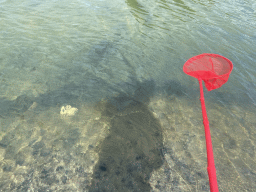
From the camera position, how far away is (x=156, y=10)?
9.33 m

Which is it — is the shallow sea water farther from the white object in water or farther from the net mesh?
the net mesh

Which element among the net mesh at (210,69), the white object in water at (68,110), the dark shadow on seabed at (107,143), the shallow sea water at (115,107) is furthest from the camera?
the net mesh at (210,69)

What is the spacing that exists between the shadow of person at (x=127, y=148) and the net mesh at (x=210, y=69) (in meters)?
1.56

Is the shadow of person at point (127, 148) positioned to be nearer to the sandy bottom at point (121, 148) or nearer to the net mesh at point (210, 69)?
the sandy bottom at point (121, 148)

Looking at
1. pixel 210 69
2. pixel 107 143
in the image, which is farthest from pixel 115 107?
pixel 210 69

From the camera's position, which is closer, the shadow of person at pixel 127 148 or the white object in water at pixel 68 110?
the shadow of person at pixel 127 148

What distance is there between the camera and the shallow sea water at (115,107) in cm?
280

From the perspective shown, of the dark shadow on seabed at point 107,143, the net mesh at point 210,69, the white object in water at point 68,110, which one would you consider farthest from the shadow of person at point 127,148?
the net mesh at point 210,69

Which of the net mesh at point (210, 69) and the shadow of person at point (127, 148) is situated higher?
the net mesh at point (210, 69)

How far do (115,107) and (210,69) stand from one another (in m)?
2.61

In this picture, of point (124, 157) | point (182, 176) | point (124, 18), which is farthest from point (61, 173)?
point (124, 18)

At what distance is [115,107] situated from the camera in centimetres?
395

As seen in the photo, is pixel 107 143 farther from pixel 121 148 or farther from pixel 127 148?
pixel 127 148

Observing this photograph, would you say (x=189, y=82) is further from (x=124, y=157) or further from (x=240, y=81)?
(x=124, y=157)
